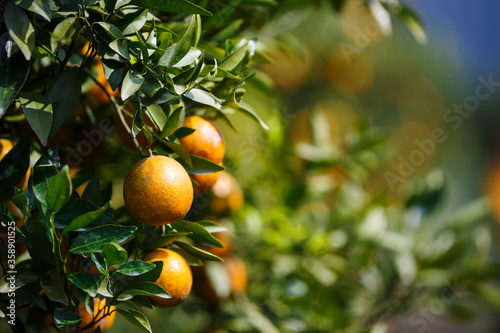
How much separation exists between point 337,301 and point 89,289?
1.91 ft

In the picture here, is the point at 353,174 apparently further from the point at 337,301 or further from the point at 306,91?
the point at 306,91

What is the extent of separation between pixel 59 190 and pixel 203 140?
150mm

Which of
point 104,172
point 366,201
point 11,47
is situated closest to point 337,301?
point 366,201

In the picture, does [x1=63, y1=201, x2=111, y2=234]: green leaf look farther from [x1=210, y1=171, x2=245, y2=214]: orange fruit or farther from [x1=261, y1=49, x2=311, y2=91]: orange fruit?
[x1=261, y1=49, x2=311, y2=91]: orange fruit

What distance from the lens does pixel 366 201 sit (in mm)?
990

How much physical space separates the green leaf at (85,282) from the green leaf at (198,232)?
0.09 meters

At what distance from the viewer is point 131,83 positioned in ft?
1.32

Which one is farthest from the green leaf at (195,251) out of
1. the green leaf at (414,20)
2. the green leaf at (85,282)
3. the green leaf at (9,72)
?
the green leaf at (414,20)

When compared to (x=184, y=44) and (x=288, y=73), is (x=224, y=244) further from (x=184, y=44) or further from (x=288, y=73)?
(x=288, y=73)

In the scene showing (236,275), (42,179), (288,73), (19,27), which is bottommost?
(288,73)

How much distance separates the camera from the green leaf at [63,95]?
0.44 meters

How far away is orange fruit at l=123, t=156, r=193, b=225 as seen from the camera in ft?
1.35

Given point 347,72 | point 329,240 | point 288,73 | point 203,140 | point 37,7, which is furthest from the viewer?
point 347,72

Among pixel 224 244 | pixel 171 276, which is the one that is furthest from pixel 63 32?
pixel 224 244
